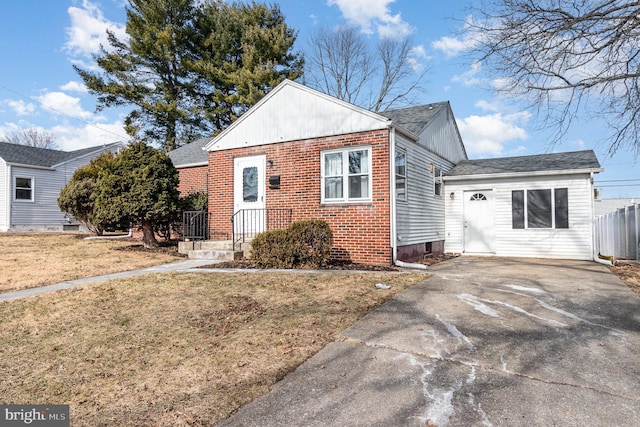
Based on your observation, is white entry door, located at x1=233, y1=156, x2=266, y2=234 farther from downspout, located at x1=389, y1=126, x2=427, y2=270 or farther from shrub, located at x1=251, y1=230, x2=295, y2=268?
downspout, located at x1=389, y1=126, x2=427, y2=270

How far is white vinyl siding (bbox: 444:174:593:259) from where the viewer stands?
10.6m

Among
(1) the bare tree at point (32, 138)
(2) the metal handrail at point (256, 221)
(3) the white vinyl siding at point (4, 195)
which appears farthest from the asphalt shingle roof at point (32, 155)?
(1) the bare tree at point (32, 138)

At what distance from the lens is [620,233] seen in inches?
456

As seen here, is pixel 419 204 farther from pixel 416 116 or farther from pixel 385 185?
pixel 416 116

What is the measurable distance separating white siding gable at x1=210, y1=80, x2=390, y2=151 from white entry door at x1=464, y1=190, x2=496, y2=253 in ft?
18.0

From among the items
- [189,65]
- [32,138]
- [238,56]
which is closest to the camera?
[189,65]

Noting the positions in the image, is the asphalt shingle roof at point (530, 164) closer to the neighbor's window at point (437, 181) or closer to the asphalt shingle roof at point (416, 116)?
the neighbor's window at point (437, 181)

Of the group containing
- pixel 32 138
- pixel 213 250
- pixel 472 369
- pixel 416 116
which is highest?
pixel 32 138

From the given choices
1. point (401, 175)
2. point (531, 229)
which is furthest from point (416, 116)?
point (531, 229)

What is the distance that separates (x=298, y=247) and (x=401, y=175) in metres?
3.42

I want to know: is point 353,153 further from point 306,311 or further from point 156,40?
point 156,40

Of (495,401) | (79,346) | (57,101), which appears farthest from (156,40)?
(495,401)

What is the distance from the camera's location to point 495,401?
253 cm

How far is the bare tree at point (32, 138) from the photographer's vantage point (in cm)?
3984
